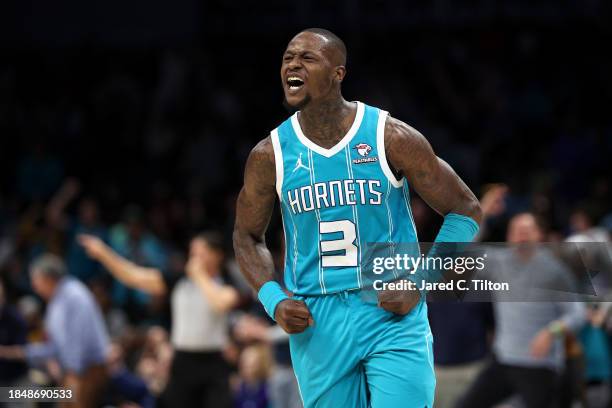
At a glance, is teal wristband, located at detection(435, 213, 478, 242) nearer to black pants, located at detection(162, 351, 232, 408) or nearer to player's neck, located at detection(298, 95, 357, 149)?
player's neck, located at detection(298, 95, 357, 149)

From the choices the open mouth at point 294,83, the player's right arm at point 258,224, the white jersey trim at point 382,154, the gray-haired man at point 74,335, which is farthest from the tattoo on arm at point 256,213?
the gray-haired man at point 74,335

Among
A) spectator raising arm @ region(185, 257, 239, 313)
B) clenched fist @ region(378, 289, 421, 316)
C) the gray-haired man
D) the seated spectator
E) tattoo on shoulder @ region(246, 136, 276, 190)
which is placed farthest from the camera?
the seated spectator

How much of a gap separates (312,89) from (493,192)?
3.39m

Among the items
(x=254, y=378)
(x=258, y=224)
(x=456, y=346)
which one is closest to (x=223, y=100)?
(x=254, y=378)

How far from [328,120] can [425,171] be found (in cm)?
42

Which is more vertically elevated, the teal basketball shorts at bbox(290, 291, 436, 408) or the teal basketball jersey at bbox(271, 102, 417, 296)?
the teal basketball jersey at bbox(271, 102, 417, 296)

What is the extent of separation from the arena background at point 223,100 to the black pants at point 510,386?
354 cm

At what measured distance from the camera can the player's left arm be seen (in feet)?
14.0

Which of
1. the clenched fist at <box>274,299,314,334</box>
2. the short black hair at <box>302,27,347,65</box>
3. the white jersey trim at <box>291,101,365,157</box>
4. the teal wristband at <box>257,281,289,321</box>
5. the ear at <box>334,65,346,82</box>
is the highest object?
the short black hair at <box>302,27,347,65</box>

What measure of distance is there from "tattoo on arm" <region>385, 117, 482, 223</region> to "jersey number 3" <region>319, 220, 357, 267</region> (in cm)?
29

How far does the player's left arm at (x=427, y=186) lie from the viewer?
4.27 metres

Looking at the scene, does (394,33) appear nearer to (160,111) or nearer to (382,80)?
(382,80)

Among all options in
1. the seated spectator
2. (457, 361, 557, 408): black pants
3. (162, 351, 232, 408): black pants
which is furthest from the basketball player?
the seated spectator

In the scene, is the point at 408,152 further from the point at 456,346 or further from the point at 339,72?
the point at 456,346
